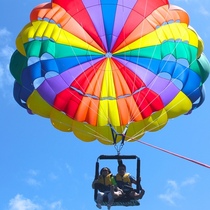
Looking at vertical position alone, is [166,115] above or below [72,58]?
below

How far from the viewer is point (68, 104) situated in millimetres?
10828

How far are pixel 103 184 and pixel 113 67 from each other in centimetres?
324

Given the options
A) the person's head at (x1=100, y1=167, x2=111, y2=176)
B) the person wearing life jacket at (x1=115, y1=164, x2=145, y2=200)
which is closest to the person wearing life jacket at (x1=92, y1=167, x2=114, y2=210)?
the person's head at (x1=100, y1=167, x2=111, y2=176)

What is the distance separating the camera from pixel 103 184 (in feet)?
29.3

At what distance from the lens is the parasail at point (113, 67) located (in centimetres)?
1052

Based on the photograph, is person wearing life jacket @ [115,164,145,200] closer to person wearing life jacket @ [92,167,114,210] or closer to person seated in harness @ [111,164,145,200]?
person seated in harness @ [111,164,145,200]

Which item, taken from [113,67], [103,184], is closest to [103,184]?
[103,184]

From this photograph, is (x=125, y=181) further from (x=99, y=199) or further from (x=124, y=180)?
(x=99, y=199)

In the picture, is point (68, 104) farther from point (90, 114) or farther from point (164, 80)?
point (164, 80)

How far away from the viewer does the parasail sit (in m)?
10.5

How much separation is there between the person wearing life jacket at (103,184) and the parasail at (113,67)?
69.8 inches

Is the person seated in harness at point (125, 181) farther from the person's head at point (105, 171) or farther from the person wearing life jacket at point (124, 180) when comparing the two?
the person's head at point (105, 171)

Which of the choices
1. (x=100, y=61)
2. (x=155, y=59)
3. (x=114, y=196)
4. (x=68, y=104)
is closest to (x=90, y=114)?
(x=68, y=104)

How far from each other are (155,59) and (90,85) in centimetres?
159
